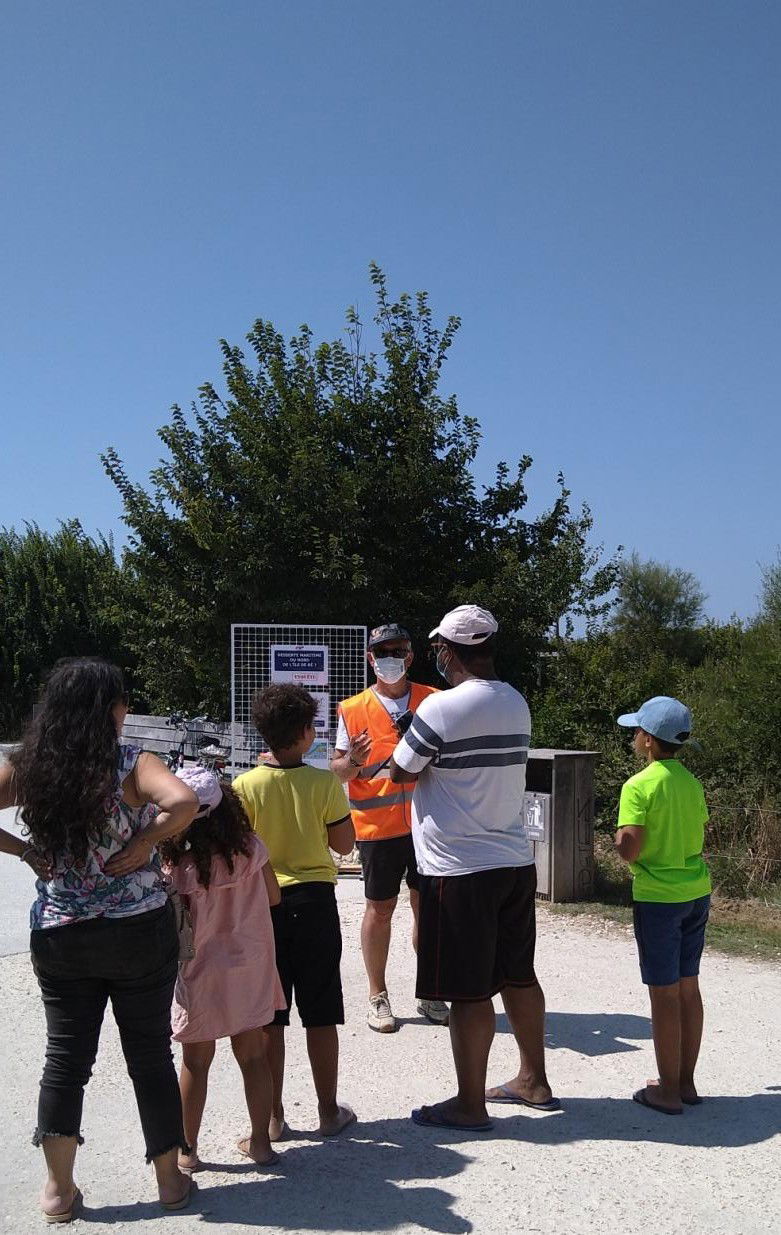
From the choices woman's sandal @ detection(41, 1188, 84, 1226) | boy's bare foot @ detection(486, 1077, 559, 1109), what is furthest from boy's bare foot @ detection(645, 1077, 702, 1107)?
woman's sandal @ detection(41, 1188, 84, 1226)

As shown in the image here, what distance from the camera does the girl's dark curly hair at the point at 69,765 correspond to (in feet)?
Answer: 10.2

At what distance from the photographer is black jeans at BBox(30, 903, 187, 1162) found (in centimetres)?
314

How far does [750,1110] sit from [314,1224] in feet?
5.95

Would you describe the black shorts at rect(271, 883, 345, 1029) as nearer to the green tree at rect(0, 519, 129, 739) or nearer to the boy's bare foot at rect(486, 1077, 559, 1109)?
the boy's bare foot at rect(486, 1077, 559, 1109)

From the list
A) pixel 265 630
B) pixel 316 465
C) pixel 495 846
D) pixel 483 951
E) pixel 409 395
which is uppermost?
pixel 409 395

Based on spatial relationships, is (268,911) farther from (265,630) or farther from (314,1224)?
(265,630)

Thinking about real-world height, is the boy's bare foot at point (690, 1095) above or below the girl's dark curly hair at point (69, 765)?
below

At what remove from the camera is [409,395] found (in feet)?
A: 38.5

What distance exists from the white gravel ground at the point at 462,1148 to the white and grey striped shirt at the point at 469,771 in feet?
3.23

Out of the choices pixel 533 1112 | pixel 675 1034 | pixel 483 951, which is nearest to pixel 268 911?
pixel 483 951

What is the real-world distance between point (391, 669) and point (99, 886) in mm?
2449

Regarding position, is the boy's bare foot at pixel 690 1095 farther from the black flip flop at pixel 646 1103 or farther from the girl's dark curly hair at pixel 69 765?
the girl's dark curly hair at pixel 69 765

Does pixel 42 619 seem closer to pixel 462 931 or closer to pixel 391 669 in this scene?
pixel 391 669

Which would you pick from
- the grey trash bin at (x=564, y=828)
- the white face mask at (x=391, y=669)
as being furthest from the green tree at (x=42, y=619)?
the white face mask at (x=391, y=669)
